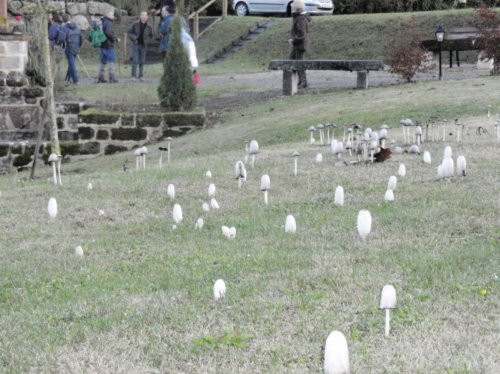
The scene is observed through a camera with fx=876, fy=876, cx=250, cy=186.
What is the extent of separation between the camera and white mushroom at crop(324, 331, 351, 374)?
10.6ft

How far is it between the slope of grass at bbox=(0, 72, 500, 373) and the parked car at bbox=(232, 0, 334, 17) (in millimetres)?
26940

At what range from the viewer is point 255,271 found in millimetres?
5559

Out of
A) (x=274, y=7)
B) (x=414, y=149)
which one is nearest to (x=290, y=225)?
(x=414, y=149)

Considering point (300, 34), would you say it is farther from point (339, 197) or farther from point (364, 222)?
point (364, 222)

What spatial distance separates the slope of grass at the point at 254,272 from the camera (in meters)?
4.14

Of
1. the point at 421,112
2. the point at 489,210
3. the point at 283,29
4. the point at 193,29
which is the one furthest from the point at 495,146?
the point at 193,29

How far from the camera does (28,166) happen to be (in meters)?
16.1

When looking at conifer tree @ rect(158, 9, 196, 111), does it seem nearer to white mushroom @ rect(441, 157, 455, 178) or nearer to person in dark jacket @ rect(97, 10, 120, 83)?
person in dark jacket @ rect(97, 10, 120, 83)

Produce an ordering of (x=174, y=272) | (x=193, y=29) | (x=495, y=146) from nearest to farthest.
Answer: (x=174, y=272)
(x=495, y=146)
(x=193, y=29)

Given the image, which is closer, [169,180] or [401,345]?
[401,345]

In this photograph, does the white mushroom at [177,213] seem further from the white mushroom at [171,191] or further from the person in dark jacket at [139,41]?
the person in dark jacket at [139,41]

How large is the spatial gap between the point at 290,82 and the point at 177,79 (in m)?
3.32

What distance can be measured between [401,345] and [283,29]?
30134 millimetres

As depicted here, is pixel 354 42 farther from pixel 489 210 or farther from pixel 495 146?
pixel 489 210
